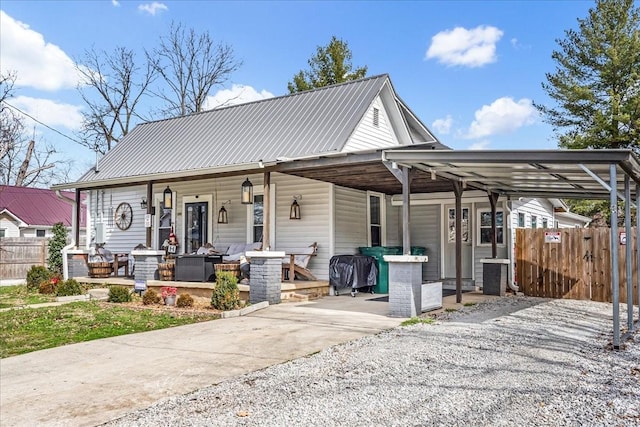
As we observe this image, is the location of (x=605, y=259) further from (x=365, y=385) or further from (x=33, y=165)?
(x=33, y=165)

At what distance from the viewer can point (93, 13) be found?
18719mm

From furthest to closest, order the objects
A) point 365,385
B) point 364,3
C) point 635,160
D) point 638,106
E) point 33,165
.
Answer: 1. point 33,165
2. point 638,106
3. point 364,3
4. point 635,160
5. point 365,385

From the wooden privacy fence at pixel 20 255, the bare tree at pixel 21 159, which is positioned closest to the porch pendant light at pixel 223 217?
the wooden privacy fence at pixel 20 255

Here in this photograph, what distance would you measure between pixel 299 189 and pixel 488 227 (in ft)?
14.9

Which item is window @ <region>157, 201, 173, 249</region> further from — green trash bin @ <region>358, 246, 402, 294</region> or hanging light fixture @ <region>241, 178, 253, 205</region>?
green trash bin @ <region>358, 246, 402, 294</region>

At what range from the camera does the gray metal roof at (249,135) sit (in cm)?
1151

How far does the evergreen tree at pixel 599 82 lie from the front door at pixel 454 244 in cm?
1051

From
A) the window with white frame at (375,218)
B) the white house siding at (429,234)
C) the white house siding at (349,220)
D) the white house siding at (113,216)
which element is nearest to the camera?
the white house siding at (349,220)

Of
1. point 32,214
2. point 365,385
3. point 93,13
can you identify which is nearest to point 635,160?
point 365,385

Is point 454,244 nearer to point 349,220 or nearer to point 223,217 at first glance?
point 349,220

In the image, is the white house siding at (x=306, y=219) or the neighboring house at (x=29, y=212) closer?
the white house siding at (x=306, y=219)

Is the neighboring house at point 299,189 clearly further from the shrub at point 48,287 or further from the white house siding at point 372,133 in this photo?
the shrub at point 48,287

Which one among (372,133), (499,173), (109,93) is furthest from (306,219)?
(109,93)

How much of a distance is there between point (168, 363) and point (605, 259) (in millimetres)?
8961
